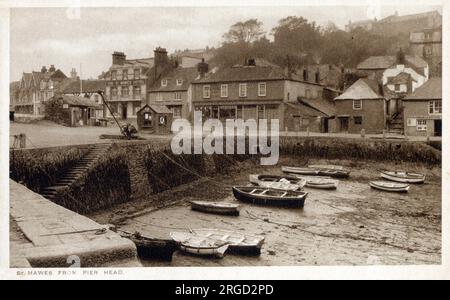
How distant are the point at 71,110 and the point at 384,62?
3.73 m

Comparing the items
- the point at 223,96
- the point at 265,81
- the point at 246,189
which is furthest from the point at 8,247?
the point at 265,81

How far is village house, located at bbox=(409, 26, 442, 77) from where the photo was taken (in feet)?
13.0

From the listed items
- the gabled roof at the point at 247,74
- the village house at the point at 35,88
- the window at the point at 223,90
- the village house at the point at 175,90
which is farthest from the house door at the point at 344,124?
the village house at the point at 35,88

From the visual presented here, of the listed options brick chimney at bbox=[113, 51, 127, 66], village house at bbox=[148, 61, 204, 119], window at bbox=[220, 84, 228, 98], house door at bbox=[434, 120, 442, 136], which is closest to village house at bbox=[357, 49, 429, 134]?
house door at bbox=[434, 120, 442, 136]

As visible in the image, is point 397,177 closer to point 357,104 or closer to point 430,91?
point 430,91

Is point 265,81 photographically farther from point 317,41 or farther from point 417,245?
point 417,245

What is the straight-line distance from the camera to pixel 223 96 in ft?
18.1


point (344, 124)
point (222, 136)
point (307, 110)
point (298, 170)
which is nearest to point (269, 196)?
point (298, 170)

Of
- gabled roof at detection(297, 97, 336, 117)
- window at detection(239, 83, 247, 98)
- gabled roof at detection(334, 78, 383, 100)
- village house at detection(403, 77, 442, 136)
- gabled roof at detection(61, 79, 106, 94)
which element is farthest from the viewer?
gabled roof at detection(334, 78, 383, 100)

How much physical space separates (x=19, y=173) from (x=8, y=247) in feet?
2.98

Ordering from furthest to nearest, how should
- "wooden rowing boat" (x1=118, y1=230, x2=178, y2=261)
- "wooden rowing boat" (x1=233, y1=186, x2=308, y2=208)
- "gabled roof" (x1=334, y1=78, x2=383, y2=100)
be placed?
"gabled roof" (x1=334, y1=78, x2=383, y2=100) → "wooden rowing boat" (x1=233, y1=186, x2=308, y2=208) → "wooden rowing boat" (x1=118, y1=230, x2=178, y2=261)

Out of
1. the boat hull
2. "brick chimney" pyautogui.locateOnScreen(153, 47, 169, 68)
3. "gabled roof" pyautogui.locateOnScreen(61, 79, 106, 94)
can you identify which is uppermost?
"brick chimney" pyautogui.locateOnScreen(153, 47, 169, 68)

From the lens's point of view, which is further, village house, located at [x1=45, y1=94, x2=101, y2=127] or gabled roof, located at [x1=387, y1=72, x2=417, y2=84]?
gabled roof, located at [x1=387, y1=72, x2=417, y2=84]

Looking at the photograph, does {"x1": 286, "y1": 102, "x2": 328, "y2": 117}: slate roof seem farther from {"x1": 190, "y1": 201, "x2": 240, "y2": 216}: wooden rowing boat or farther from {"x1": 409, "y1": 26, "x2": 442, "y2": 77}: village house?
{"x1": 190, "y1": 201, "x2": 240, "y2": 216}: wooden rowing boat
